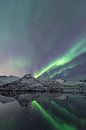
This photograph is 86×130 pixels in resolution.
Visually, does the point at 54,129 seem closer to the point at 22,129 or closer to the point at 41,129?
the point at 41,129

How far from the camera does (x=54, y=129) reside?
19141 millimetres

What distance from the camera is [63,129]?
62.8ft

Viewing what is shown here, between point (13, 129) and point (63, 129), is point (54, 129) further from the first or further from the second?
point (13, 129)

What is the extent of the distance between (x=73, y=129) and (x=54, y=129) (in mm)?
2300

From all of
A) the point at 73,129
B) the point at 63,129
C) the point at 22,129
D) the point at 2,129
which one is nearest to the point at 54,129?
the point at 63,129

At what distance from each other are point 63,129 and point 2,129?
24.2ft

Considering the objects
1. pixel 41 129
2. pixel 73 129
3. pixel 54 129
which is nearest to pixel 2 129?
pixel 41 129

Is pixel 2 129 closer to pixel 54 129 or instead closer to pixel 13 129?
pixel 13 129

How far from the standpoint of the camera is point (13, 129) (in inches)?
746

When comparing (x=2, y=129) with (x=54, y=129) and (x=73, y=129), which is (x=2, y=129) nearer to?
(x=54, y=129)

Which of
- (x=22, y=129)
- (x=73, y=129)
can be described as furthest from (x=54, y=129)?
(x=22, y=129)

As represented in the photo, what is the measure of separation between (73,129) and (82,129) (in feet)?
3.51

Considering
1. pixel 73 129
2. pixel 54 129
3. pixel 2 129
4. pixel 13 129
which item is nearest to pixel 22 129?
pixel 13 129

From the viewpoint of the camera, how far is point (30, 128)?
63.7ft
